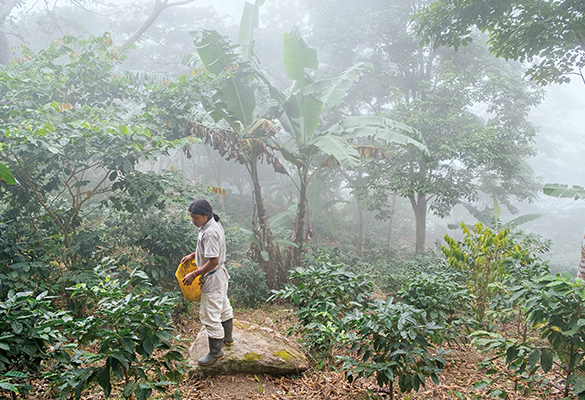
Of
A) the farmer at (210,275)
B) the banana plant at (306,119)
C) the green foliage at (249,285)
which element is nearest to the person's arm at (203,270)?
the farmer at (210,275)

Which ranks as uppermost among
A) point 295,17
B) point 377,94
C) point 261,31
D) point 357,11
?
point 295,17

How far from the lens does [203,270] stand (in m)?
2.91

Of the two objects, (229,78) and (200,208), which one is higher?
(229,78)

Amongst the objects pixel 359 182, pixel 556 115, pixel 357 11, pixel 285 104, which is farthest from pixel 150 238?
pixel 556 115

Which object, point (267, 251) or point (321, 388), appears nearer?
point (321, 388)

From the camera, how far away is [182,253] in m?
4.90

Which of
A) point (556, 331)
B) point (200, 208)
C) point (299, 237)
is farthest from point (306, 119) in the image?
point (556, 331)

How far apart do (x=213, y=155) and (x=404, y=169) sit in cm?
1070

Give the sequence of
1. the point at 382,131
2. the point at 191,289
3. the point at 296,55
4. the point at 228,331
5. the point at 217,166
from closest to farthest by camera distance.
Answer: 1. the point at 191,289
2. the point at 228,331
3. the point at 296,55
4. the point at 382,131
5. the point at 217,166

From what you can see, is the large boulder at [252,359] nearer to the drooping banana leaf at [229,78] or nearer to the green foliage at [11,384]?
the green foliage at [11,384]

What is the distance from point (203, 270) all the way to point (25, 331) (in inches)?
48.1

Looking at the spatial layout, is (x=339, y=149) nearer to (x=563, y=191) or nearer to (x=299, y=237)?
(x=299, y=237)

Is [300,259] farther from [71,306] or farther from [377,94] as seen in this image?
[377,94]

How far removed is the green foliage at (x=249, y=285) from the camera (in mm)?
5547
